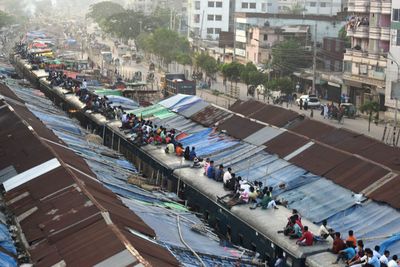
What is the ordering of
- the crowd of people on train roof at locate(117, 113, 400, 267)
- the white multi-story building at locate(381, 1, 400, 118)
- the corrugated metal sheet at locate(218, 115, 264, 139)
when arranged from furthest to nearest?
the white multi-story building at locate(381, 1, 400, 118)
the corrugated metal sheet at locate(218, 115, 264, 139)
the crowd of people on train roof at locate(117, 113, 400, 267)

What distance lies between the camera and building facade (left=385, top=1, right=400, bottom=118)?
160ft

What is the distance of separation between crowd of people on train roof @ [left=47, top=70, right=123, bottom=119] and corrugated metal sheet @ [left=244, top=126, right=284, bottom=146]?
1240 centimetres

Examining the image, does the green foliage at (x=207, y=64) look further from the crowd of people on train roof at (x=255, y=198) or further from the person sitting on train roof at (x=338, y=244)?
the person sitting on train roof at (x=338, y=244)

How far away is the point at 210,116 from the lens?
37.5 meters

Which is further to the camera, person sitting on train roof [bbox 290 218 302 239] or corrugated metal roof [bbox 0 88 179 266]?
person sitting on train roof [bbox 290 218 302 239]

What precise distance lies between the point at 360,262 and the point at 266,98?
45.6m

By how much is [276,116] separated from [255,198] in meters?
10.5

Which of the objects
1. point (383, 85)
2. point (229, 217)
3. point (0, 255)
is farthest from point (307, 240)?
point (383, 85)

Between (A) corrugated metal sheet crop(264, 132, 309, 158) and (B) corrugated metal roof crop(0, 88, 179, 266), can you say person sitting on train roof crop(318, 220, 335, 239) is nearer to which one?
(B) corrugated metal roof crop(0, 88, 179, 266)

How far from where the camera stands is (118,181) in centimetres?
2631

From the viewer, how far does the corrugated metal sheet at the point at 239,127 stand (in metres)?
33.2

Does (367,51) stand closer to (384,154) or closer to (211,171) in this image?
(384,154)

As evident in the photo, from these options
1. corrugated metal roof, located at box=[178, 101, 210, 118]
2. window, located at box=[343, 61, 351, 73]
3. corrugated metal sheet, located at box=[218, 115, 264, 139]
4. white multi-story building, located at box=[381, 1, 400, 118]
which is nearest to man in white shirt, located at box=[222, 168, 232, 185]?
corrugated metal sheet, located at box=[218, 115, 264, 139]

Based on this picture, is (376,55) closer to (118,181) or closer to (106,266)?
(118,181)
